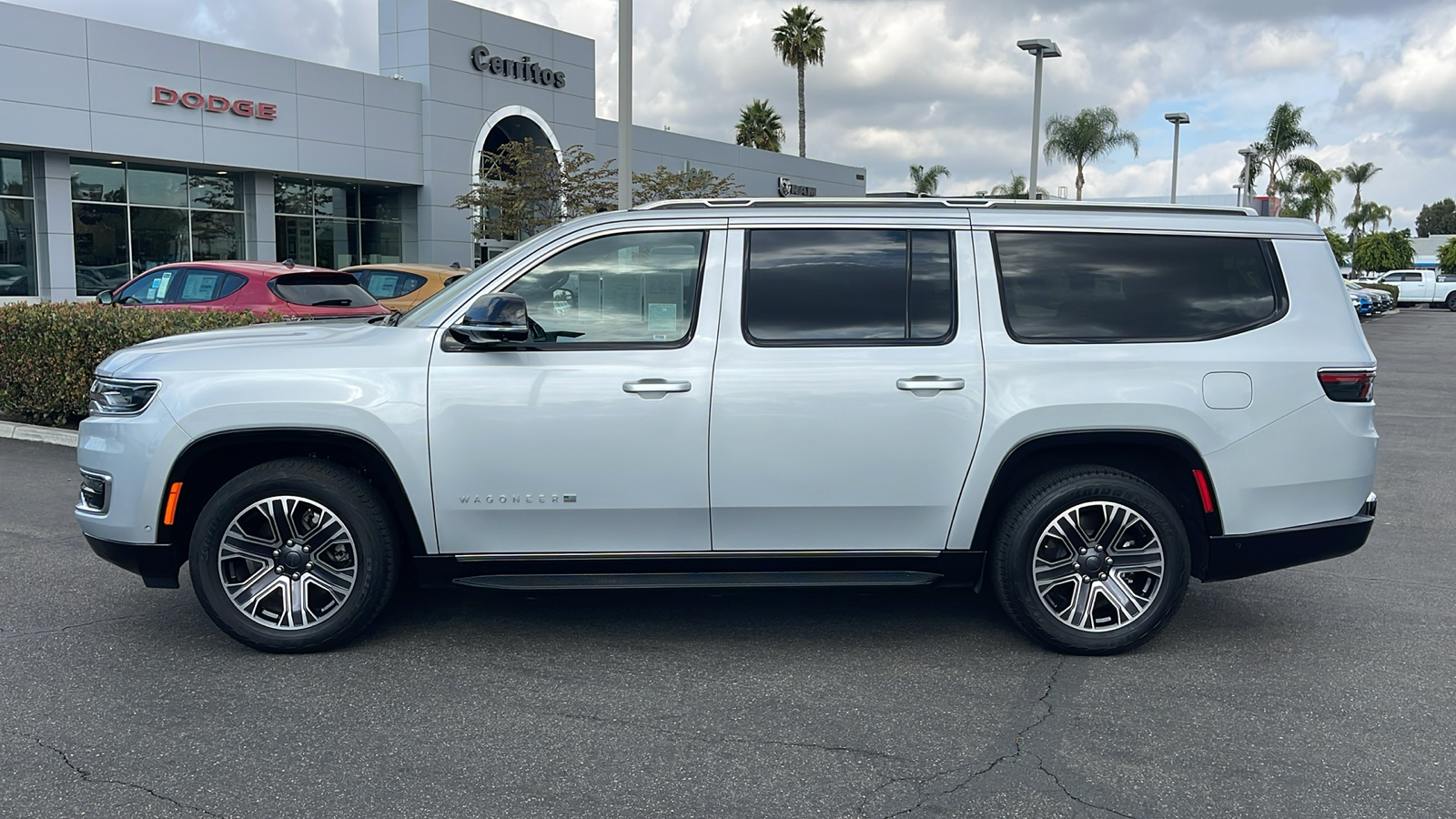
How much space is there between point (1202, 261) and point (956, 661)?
79.6 inches

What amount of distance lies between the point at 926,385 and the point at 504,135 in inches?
1198

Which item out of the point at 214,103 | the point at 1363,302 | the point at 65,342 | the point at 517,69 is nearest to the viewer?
the point at 65,342

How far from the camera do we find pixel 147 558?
4.83 metres

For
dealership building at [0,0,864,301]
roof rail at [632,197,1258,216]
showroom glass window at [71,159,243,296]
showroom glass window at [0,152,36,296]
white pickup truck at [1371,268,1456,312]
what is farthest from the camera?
white pickup truck at [1371,268,1456,312]

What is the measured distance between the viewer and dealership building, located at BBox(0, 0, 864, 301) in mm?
23719

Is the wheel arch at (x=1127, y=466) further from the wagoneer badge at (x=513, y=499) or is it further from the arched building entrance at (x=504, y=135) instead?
the arched building entrance at (x=504, y=135)

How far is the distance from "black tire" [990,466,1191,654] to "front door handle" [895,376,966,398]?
0.59 metres

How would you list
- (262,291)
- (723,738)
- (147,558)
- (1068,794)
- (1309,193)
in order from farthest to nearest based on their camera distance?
(1309,193) → (262,291) → (147,558) → (723,738) → (1068,794)

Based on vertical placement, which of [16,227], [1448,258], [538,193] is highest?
[1448,258]

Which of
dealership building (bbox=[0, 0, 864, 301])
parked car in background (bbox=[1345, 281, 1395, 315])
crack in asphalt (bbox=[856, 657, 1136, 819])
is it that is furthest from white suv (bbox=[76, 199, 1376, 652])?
parked car in background (bbox=[1345, 281, 1395, 315])

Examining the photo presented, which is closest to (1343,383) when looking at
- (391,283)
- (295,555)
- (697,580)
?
(697,580)

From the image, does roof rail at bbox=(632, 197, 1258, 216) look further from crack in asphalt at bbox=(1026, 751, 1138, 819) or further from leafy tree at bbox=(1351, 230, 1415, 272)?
leafy tree at bbox=(1351, 230, 1415, 272)

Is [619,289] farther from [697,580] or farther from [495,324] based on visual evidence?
[697,580]

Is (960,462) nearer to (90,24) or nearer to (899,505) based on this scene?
(899,505)
